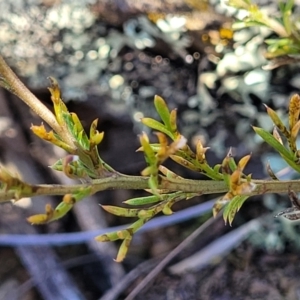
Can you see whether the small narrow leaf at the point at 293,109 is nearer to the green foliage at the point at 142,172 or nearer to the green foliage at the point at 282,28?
the green foliage at the point at 142,172

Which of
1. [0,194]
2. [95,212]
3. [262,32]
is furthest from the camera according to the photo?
[95,212]

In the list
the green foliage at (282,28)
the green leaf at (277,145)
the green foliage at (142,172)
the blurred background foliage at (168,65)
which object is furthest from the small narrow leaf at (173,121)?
the blurred background foliage at (168,65)

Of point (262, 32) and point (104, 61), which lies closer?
point (262, 32)

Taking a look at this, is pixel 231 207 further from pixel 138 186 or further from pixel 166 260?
pixel 166 260

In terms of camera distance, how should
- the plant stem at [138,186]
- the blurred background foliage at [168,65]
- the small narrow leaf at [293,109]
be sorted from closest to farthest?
the plant stem at [138,186] → the small narrow leaf at [293,109] → the blurred background foliage at [168,65]

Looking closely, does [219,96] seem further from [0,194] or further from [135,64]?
[0,194]

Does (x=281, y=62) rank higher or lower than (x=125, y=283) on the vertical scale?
higher

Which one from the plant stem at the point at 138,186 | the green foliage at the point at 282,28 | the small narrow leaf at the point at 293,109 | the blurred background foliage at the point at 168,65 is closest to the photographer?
the plant stem at the point at 138,186

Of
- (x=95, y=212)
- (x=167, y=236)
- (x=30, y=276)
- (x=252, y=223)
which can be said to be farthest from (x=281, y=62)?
(x=30, y=276)
